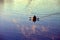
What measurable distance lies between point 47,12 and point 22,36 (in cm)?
28

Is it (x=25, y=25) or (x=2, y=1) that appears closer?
(x=25, y=25)

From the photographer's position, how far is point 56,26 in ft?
4.33

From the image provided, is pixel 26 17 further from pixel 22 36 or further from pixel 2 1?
pixel 2 1

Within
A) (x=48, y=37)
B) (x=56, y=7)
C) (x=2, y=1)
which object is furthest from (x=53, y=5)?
(x=2, y=1)

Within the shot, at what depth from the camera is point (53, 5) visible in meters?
1.37

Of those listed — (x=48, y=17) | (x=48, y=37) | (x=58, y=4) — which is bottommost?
(x=48, y=37)

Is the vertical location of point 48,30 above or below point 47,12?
below

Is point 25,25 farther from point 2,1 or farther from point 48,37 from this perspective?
point 2,1

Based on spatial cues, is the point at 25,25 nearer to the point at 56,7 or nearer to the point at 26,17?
the point at 26,17

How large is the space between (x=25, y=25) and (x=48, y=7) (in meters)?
0.24

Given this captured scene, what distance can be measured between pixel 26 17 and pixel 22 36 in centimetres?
16

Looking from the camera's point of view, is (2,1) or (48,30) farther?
(2,1)

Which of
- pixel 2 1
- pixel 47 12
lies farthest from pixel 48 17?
pixel 2 1

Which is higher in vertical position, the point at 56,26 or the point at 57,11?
the point at 57,11
